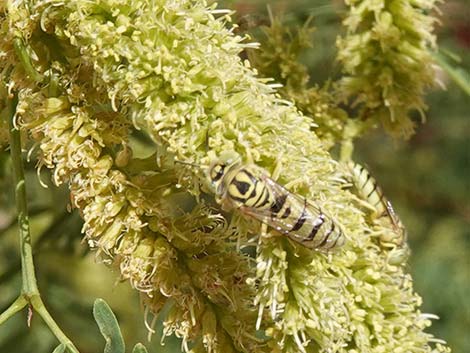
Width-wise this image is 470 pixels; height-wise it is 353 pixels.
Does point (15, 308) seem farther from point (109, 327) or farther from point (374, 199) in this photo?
point (374, 199)

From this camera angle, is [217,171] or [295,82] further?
[295,82]

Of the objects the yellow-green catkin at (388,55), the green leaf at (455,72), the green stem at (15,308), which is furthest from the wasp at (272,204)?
the green leaf at (455,72)

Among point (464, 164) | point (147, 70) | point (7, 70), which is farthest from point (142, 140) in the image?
point (464, 164)

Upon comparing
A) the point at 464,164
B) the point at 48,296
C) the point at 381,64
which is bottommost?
the point at 464,164

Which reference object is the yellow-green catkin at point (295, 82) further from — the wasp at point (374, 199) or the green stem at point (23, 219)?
the green stem at point (23, 219)

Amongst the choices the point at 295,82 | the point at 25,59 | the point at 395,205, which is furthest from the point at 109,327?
the point at 395,205

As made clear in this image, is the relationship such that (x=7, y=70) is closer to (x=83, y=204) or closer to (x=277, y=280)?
(x=83, y=204)

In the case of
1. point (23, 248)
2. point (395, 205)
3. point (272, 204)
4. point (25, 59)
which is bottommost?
point (395, 205)
